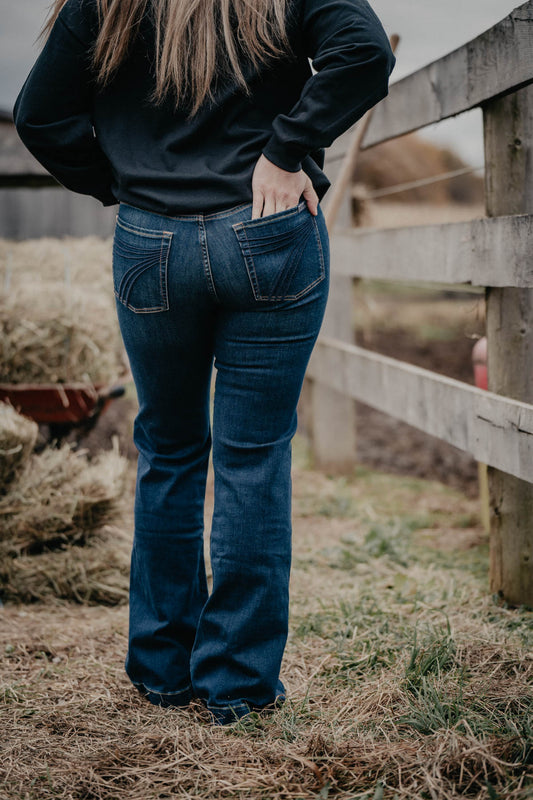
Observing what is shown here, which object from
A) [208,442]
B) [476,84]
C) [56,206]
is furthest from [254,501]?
[56,206]

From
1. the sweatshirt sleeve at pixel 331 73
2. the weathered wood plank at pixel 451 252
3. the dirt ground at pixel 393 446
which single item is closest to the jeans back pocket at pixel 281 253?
the sweatshirt sleeve at pixel 331 73

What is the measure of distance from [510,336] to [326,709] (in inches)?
44.7

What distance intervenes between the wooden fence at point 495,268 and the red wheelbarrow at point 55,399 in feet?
4.02

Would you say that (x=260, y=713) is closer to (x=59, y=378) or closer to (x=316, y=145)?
(x=316, y=145)

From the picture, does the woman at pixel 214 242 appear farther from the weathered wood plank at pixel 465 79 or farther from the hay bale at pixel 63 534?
the hay bale at pixel 63 534

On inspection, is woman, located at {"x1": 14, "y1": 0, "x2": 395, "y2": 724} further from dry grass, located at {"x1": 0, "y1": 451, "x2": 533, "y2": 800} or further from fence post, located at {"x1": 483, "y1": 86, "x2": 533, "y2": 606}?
fence post, located at {"x1": 483, "y1": 86, "x2": 533, "y2": 606}

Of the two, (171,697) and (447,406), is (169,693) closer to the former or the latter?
(171,697)

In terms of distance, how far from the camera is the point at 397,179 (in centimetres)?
1675

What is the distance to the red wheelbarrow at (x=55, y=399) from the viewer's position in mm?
3090

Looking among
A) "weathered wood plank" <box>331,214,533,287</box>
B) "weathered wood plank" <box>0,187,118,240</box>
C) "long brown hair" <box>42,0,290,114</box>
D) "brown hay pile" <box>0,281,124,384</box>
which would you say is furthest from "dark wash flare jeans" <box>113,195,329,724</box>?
"weathered wood plank" <box>0,187,118,240</box>

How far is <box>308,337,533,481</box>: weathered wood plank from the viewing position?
1.99 m

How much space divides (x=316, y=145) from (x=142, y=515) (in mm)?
869

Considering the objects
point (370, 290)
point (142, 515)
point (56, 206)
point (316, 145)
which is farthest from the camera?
point (370, 290)

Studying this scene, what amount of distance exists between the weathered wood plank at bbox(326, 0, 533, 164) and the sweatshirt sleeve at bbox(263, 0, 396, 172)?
1.99ft
